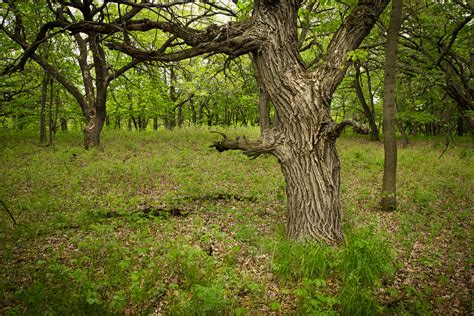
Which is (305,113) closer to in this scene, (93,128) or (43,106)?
(93,128)

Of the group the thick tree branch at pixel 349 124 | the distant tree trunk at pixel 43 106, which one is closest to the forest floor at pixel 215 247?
the thick tree branch at pixel 349 124

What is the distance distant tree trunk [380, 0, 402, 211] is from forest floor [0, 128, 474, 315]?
632 millimetres

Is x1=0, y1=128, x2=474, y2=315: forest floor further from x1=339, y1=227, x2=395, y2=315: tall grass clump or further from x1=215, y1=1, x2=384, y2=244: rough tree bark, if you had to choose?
x1=215, y1=1, x2=384, y2=244: rough tree bark

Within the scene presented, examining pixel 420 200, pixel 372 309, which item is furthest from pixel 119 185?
pixel 420 200

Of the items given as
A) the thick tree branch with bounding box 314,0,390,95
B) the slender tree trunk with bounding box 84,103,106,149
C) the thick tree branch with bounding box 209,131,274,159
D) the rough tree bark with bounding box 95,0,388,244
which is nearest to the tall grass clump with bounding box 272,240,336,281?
the rough tree bark with bounding box 95,0,388,244

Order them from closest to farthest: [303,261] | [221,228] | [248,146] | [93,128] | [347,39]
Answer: [303,261]
[347,39]
[248,146]
[221,228]
[93,128]

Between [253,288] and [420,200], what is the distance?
6062mm

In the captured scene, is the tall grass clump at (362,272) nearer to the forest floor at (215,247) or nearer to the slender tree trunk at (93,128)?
the forest floor at (215,247)

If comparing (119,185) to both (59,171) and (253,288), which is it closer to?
(59,171)

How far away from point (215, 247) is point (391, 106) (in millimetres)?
5347

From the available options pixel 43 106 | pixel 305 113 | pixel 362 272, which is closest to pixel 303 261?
pixel 362 272

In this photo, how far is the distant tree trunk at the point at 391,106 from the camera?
7008mm

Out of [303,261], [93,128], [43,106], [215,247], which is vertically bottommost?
[215,247]

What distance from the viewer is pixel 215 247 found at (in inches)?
208
